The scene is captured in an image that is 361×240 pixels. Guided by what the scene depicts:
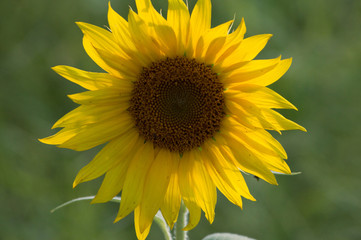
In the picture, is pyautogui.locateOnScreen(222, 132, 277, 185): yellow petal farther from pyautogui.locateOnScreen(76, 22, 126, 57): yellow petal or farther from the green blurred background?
the green blurred background

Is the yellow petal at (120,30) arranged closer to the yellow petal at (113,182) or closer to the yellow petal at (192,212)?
the yellow petal at (113,182)

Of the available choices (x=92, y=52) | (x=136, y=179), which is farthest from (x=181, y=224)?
(x=92, y=52)

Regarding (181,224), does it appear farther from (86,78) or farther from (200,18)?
(200,18)

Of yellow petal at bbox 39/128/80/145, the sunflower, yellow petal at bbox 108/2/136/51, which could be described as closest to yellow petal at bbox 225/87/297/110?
the sunflower

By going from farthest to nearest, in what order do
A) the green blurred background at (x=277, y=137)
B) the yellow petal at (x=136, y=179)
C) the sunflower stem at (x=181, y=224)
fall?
the green blurred background at (x=277, y=137) < the sunflower stem at (x=181, y=224) < the yellow petal at (x=136, y=179)

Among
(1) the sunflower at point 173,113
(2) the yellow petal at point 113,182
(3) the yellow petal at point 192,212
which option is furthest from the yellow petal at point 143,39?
(3) the yellow petal at point 192,212

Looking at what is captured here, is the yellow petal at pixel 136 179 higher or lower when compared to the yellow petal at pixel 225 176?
higher
